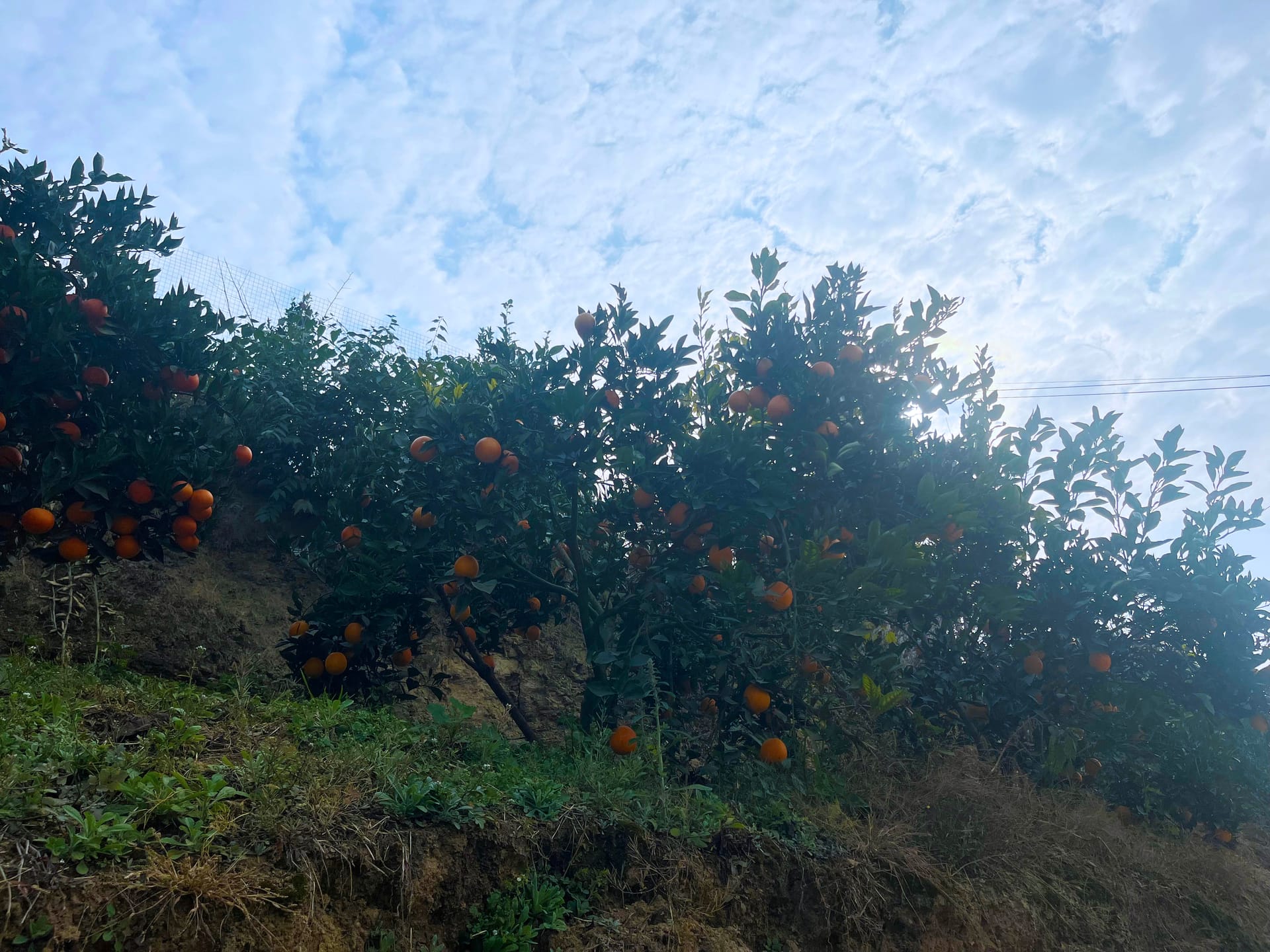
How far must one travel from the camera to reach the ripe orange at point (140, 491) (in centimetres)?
421

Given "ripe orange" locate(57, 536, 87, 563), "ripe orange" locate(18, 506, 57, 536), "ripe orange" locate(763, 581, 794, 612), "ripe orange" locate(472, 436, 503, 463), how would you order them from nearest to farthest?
"ripe orange" locate(18, 506, 57, 536) → "ripe orange" locate(57, 536, 87, 563) → "ripe orange" locate(763, 581, 794, 612) → "ripe orange" locate(472, 436, 503, 463)

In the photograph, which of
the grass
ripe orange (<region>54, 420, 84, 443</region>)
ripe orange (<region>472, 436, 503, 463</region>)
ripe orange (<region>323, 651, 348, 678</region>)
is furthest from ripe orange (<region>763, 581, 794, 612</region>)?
ripe orange (<region>54, 420, 84, 443</region>)

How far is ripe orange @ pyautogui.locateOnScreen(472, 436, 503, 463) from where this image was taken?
178 inches

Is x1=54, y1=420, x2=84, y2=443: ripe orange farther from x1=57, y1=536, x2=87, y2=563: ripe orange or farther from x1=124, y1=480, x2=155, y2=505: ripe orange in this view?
x1=57, y1=536, x2=87, y2=563: ripe orange

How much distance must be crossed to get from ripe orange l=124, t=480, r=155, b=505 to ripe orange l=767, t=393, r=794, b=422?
346 centimetres

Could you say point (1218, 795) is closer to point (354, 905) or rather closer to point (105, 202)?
point (354, 905)

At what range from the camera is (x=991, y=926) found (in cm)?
409

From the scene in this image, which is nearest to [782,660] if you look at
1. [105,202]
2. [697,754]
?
[697,754]

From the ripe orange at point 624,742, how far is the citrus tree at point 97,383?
8.20 feet

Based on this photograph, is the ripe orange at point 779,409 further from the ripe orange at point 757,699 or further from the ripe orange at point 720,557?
the ripe orange at point 757,699

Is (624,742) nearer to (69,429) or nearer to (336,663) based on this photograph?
(336,663)

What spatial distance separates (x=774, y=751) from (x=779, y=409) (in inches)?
78.4

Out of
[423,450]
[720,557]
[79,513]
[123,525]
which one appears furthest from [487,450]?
[79,513]

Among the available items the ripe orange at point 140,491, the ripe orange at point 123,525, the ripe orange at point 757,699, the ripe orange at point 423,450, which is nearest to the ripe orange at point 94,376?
the ripe orange at point 140,491
